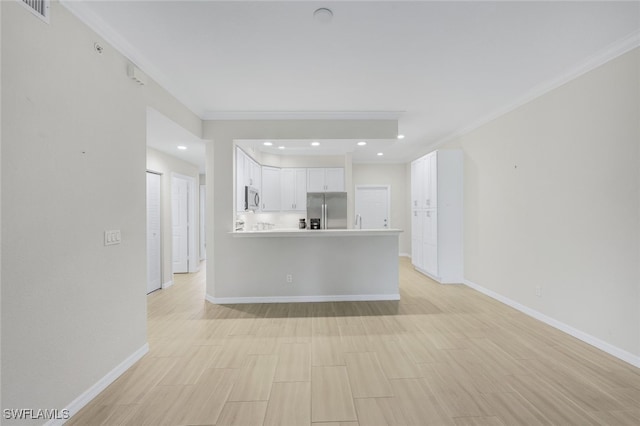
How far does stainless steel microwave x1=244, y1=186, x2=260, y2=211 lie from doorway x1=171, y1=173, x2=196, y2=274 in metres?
1.78

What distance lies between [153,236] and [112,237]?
9.28 feet

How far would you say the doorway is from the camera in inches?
220

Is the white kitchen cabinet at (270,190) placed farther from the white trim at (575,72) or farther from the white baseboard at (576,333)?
the white baseboard at (576,333)

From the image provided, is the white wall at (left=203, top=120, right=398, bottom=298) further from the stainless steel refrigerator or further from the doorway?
the doorway

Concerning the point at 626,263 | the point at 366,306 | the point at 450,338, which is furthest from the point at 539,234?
the point at 366,306

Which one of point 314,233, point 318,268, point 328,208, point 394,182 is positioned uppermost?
point 394,182

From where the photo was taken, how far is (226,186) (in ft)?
13.1

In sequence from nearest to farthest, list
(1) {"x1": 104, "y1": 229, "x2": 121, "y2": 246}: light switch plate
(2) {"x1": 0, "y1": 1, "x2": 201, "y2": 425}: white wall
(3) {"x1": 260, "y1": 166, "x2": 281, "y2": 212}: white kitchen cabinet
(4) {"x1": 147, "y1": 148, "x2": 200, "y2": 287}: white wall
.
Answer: (2) {"x1": 0, "y1": 1, "x2": 201, "y2": 425}: white wall → (1) {"x1": 104, "y1": 229, "x2": 121, "y2": 246}: light switch plate → (4) {"x1": 147, "y1": 148, "x2": 200, "y2": 287}: white wall → (3) {"x1": 260, "y1": 166, "x2": 281, "y2": 212}: white kitchen cabinet

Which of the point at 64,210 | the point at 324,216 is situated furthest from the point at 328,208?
the point at 64,210

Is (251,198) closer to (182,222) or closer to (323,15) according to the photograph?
(182,222)

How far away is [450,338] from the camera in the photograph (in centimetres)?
287

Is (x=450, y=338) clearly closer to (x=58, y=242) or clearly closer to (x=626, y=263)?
(x=626, y=263)

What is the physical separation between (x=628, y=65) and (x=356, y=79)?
2.41 m

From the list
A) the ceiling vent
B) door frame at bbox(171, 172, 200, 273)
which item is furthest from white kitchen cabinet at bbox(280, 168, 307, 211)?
the ceiling vent
